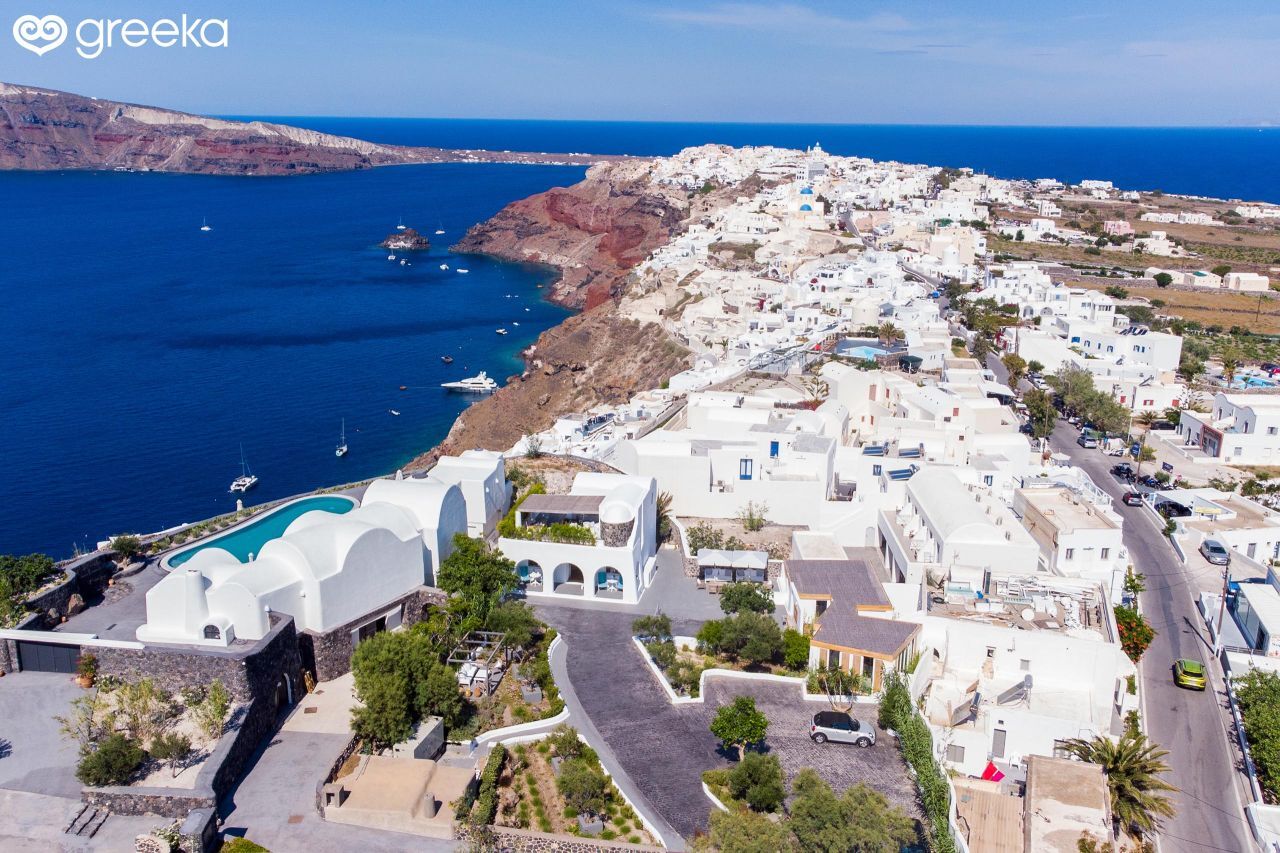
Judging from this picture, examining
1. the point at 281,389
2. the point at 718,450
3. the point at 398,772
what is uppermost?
the point at 718,450

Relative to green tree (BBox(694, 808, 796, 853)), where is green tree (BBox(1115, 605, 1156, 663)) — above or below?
below

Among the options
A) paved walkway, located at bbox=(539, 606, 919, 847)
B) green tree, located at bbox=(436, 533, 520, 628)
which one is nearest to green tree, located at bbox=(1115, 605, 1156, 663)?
paved walkway, located at bbox=(539, 606, 919, 847)

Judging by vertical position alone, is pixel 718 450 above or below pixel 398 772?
above

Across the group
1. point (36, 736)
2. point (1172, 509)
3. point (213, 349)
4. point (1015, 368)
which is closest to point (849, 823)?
point (36, 736)

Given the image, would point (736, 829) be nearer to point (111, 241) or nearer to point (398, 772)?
point (398, 772)

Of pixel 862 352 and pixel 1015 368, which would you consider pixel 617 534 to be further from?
pixel 1015 368

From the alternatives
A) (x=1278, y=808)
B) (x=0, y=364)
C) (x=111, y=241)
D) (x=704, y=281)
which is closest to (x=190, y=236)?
(x=111, y=241)

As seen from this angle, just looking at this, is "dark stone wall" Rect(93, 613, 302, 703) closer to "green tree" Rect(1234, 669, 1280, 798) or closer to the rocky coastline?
"green tree" Rect(1234, 669, 1280, 798)

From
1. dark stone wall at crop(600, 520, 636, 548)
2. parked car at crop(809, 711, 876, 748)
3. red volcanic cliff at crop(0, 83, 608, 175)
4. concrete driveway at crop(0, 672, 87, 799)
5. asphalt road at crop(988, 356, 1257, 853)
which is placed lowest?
asphalt road at crop(988, 356, 1257, 853)

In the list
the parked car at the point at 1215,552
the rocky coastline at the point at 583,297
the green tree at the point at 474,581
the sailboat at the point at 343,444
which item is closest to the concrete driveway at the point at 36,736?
the green tree at the point at 474,581
